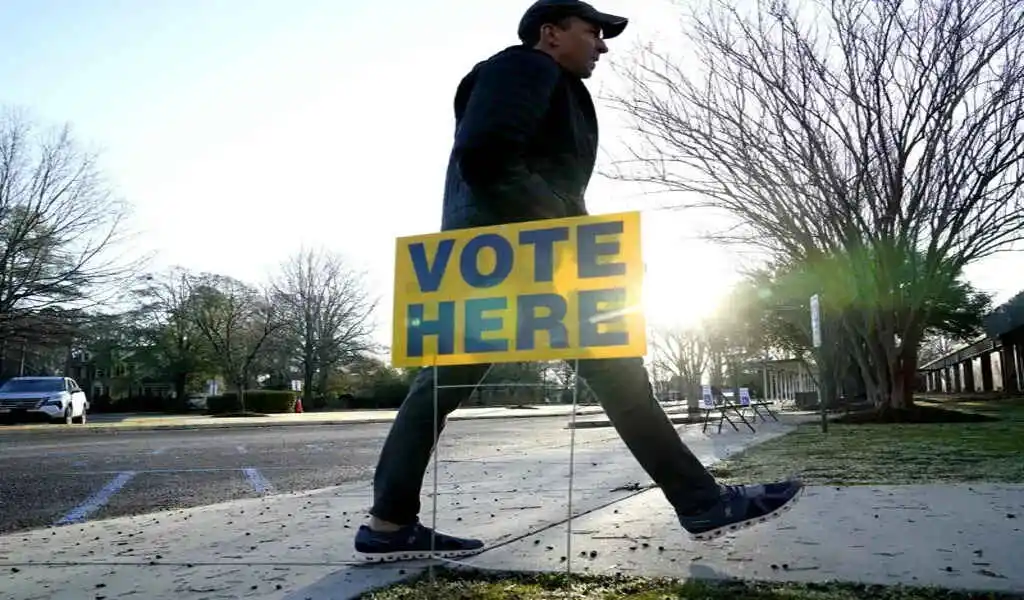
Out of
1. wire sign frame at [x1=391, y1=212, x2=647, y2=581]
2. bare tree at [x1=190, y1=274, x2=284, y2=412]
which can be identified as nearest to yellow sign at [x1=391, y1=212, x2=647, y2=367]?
wire sign frame at [x1=391, y1=212, x2=647, y2=581]

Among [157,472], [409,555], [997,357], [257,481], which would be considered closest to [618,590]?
[409,555]

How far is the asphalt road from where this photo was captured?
19.1ft

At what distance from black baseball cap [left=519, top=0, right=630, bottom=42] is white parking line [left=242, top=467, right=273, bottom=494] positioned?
4.82m

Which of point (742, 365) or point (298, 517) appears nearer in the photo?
point (298, 517)

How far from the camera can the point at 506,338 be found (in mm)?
2406

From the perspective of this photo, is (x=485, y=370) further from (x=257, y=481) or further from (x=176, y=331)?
(x=176, y=331)

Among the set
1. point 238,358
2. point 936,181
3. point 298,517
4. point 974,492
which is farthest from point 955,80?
point 238,358

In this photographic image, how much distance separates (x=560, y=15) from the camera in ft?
9.55

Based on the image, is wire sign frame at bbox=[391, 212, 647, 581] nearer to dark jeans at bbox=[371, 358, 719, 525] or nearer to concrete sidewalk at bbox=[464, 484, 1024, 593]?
dark jeans at bbox=[371, 358, 719, 525]

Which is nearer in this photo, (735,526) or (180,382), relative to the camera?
(735,526)

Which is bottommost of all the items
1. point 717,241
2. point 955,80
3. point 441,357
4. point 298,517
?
point 298,517

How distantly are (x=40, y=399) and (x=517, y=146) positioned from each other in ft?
80.3

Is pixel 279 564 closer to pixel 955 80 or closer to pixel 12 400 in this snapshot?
pixel 955 80

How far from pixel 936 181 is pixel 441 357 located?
15451mm
